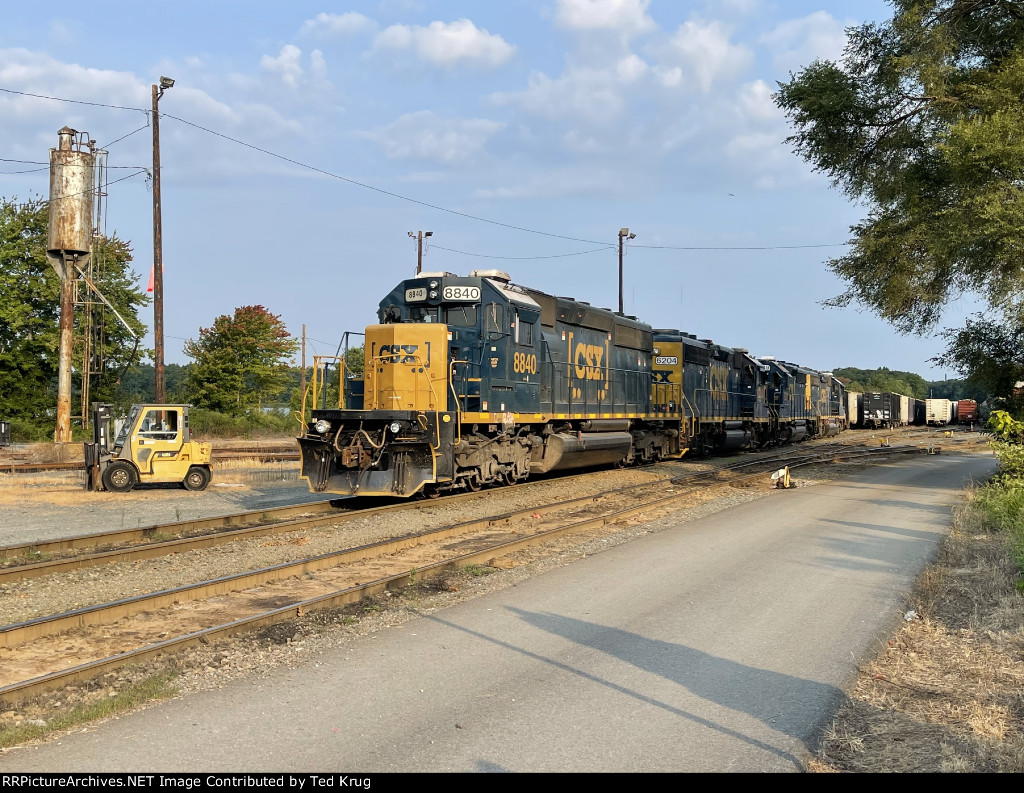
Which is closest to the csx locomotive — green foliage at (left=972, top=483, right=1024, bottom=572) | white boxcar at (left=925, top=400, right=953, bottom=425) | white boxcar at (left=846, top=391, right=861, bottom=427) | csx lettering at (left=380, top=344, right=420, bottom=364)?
csx lettering at (left=380, top=344, right=420, bottom=364)

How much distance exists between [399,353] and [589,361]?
622cm

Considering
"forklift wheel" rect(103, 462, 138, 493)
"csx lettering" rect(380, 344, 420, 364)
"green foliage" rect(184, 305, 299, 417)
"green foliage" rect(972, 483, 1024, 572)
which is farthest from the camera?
"green foliage" rect(184, 305, 299, 417)

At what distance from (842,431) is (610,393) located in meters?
40.5

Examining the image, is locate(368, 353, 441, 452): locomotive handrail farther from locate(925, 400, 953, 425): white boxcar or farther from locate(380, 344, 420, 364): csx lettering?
locate(925, 400, 953, 425): white boxcar

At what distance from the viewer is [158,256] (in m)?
22.1

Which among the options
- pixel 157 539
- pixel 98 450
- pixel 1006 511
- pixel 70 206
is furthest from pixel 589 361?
pixel 70 206

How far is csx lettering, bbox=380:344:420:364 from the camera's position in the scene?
14609mm

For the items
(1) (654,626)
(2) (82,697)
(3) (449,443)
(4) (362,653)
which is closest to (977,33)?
(3) (449,443)

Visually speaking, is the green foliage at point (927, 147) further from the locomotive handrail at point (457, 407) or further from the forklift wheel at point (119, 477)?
the forklift wheel at point (119, 477)

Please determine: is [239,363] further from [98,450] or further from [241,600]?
[241,600]

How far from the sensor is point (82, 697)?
17.7ft

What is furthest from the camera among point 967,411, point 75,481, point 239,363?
point 967,411

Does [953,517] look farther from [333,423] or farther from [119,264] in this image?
[119,264]

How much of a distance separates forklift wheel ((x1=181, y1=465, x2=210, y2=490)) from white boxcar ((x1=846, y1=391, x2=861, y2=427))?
1939 inches
